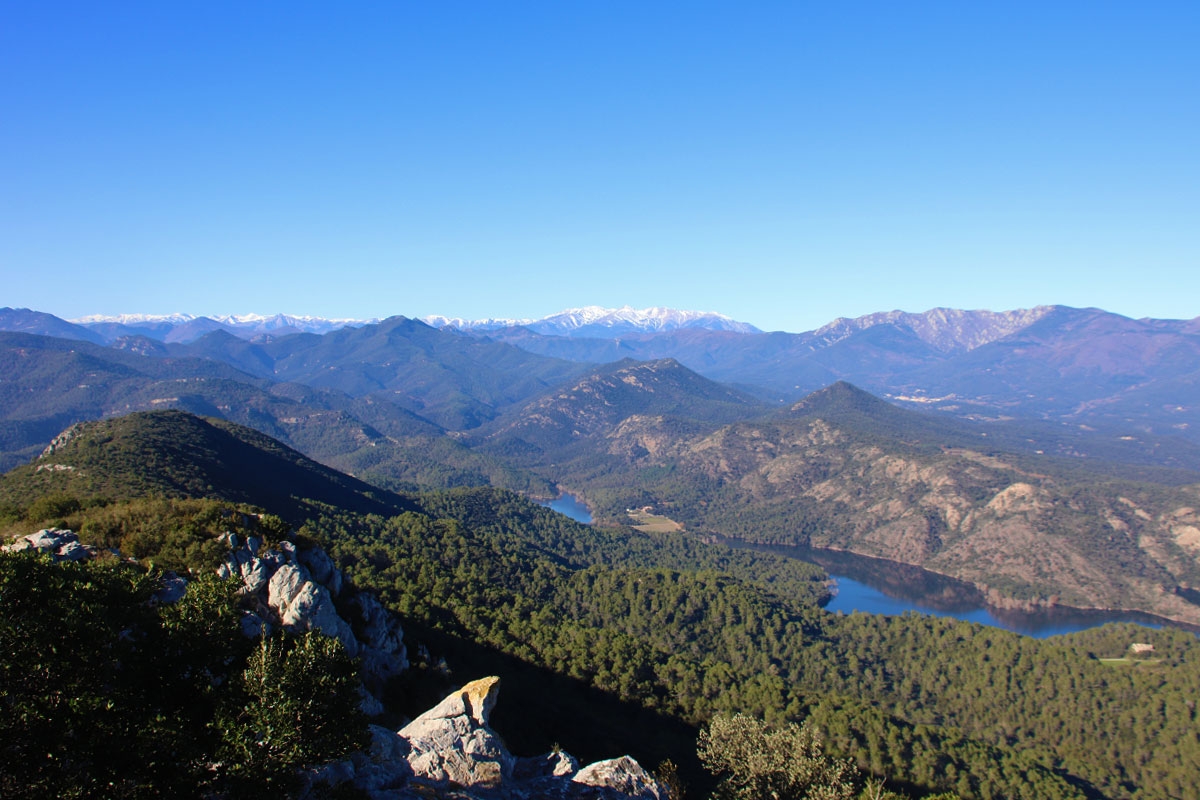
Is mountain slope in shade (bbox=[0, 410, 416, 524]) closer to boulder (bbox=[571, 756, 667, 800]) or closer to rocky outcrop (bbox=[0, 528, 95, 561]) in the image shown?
rocky outcrop (bbox=[0, 528, 95, 561])

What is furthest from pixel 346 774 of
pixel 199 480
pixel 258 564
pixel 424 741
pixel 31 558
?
pixel 199 480

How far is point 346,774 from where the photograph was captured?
28.2 metres

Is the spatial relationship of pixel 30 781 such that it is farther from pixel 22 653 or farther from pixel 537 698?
pixel 537 698

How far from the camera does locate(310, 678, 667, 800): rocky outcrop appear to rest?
30.6m

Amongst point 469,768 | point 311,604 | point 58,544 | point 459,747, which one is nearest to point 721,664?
point 459,747

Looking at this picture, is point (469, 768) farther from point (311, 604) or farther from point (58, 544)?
point (58, 544)

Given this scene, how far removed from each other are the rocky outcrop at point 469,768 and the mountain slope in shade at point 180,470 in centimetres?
6066

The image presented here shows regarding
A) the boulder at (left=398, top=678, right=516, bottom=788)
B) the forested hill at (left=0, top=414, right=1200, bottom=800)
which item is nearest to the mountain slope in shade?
the forested hill at (left=0, top=414, right=1200, bottom=800)

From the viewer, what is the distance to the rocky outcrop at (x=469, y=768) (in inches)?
1204

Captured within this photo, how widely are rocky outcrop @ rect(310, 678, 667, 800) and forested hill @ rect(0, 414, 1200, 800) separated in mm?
12753

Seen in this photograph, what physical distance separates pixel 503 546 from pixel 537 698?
10301 cm

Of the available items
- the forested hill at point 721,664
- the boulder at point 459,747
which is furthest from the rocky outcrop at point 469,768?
the forested hill at point 721,664

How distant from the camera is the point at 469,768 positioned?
3550 cm

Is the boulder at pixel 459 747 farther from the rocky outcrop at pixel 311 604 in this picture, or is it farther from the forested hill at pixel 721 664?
the forested hill at pixel 721 664
